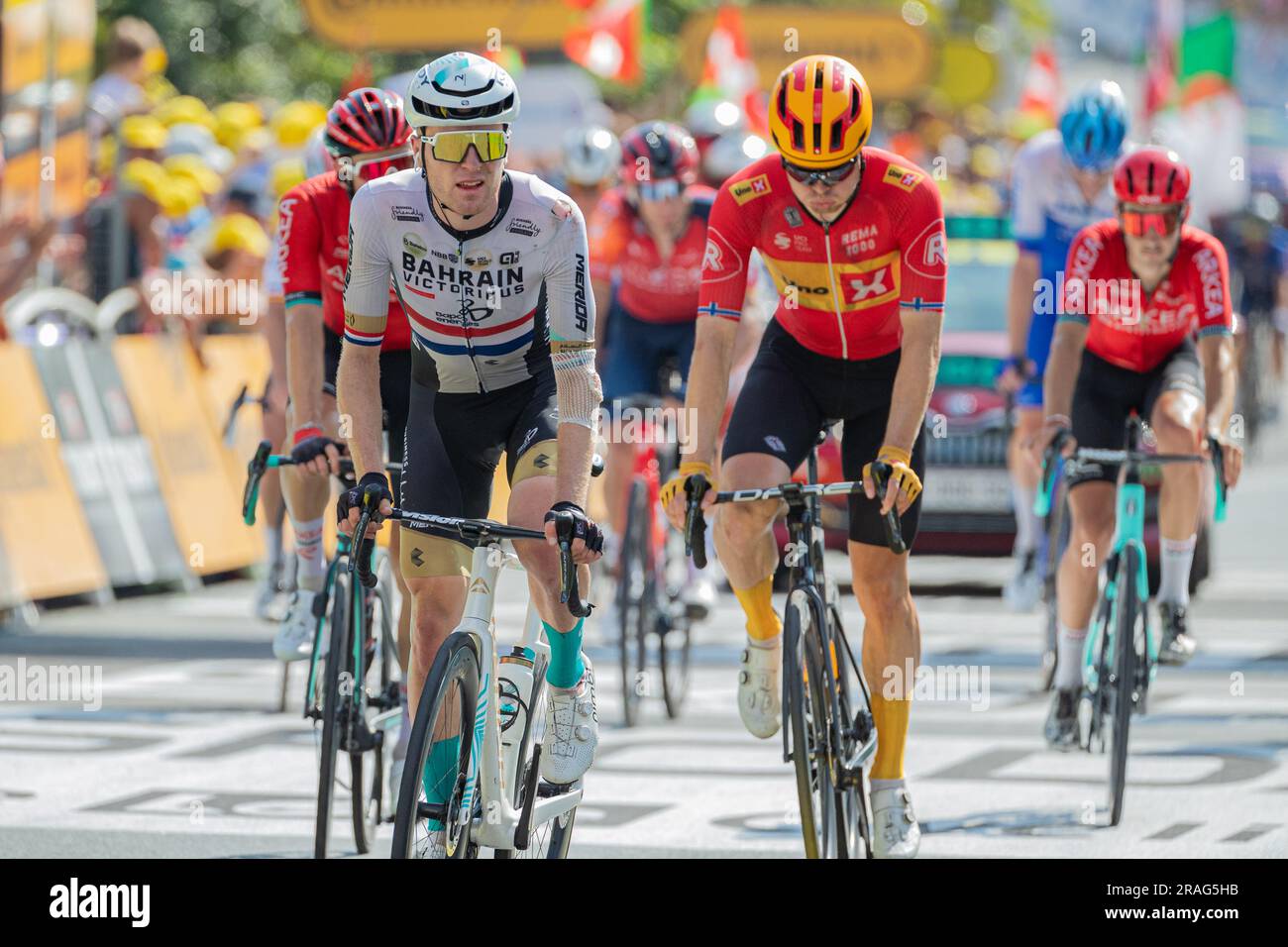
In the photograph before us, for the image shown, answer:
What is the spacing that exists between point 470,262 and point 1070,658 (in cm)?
356

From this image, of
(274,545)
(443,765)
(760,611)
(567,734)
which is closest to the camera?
(443,765)

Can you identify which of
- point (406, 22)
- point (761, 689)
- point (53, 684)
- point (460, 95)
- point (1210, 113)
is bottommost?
point (53, 684)

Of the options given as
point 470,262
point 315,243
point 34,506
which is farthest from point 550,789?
point 34,506

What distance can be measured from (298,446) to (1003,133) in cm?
3321

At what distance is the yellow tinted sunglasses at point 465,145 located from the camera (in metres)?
6.24

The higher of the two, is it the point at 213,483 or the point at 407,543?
the point at 407,543

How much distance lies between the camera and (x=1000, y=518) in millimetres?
14812

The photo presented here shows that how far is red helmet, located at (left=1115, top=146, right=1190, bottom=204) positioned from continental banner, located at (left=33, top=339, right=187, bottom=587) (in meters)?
7.23

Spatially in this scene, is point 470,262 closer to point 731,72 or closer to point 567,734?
point 567,734

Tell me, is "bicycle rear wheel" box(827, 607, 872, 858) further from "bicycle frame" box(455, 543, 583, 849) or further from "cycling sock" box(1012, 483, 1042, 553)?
"cycling sock" box(1012, 483, 1042, 553)

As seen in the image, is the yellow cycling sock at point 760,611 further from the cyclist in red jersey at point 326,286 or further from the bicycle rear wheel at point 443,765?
the bicycle rear wheel at point 443,765

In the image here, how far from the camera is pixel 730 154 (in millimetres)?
14812
